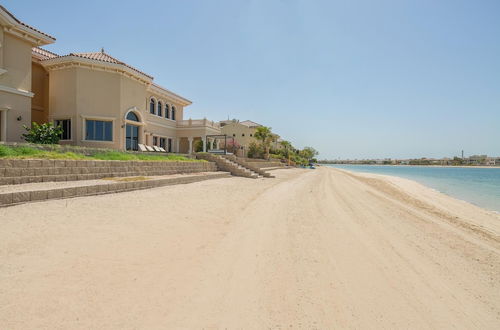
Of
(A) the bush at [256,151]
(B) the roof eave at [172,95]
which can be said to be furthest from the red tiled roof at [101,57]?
(A) the bush at [256,151]

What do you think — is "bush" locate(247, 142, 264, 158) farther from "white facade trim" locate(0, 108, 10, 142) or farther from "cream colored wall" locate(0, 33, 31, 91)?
"white facade trim" locate(0, 108, 10, 142)

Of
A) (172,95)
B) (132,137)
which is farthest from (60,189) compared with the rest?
(172,95)

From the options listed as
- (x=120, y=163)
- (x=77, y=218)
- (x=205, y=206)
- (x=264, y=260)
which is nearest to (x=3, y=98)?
(x=120, y=163)

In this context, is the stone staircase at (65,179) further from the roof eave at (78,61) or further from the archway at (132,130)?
the roof eave at (78,61)

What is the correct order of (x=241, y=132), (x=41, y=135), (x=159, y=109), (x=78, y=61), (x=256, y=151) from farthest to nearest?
1. (x=241, y=132)
2. (x=256, y=151)
3. (x=159, y=109)
4. (x=78, y=61)
5. (x=41, y=135)

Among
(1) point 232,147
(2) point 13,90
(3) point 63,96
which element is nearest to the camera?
(2) point 13,90

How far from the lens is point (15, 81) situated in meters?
13.4

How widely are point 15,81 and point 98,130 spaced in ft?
16.4

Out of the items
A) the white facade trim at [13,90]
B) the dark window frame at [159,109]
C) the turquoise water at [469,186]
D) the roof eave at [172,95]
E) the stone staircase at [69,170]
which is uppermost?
the roof eave at [172,95]

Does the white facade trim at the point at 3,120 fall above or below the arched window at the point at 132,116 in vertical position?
below

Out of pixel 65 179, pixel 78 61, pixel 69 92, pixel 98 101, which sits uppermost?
pixel 78 61

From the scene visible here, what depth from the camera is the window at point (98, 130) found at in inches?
669

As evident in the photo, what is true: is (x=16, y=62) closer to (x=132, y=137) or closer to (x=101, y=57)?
(x=101, y=57)

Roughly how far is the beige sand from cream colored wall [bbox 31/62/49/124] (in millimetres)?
15037
